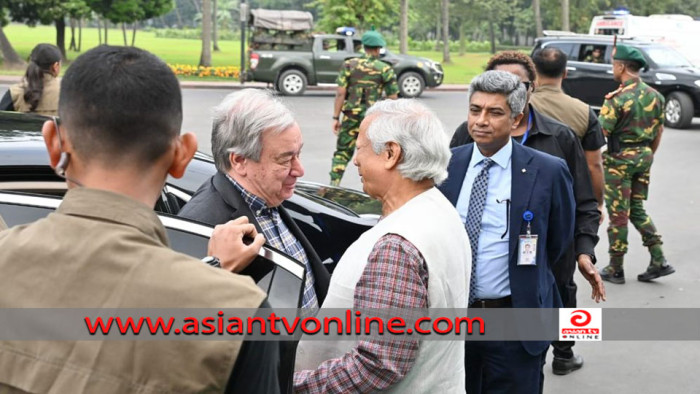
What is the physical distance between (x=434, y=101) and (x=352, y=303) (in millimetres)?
20873

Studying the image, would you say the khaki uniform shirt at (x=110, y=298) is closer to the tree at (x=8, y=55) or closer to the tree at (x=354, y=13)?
the tree at (x=8, y=55)

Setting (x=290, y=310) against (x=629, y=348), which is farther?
(x=629, y=348)

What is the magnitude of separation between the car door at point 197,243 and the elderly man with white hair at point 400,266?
26 centimetres

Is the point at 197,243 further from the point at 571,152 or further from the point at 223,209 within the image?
the point at 571,152

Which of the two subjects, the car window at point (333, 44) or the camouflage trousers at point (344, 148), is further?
the car window at point (333, 44)

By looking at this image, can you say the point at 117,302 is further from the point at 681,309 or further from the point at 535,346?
the point at 681,309

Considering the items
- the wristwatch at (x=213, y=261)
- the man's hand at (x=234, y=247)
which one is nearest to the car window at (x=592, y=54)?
the man's hand at (x=234, y=247)

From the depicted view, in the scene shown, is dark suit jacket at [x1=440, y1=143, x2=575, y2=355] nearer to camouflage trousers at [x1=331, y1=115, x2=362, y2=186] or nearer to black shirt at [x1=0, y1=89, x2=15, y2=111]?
black shirt at [x1=0, y1=89, x2=15, y2=111]

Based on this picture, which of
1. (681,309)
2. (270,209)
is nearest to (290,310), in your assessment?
(270,209)

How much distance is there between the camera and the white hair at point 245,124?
2.85 meters

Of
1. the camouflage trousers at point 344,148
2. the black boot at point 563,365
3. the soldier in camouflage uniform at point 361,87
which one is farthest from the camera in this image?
the soldier in camouflage uniform at point 361,87

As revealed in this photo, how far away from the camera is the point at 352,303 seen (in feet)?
7.82

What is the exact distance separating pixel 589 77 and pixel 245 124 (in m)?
18.0

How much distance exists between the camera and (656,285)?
701 centimetres
